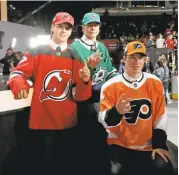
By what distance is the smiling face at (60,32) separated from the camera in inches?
68.4

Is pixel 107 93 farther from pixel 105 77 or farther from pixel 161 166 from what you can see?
pixel 161 166

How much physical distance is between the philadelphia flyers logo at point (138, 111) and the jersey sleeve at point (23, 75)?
0.51 m

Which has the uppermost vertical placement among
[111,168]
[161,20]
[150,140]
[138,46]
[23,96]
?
[161,20]

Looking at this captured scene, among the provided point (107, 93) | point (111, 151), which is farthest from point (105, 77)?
point (111, 151)

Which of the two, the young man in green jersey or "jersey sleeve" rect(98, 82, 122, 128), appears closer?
"jersey sleeve" rect(98, 82, 122, 128)

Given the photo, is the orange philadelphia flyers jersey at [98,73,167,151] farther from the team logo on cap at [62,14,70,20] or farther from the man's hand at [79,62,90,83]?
the team logo on cap at [62,14,70,20]

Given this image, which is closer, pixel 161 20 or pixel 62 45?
pixel 62 45

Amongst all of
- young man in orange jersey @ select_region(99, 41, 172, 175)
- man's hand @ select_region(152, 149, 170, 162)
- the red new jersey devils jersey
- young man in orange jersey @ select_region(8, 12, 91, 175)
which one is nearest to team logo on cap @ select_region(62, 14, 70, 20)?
young man in orange jersey @ select_region(8, 12, 91, 175)

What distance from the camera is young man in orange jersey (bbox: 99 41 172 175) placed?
5.51ft

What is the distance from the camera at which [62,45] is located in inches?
69.5

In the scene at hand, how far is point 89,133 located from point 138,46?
56cm

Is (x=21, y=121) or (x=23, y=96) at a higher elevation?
(x=23, y=96)

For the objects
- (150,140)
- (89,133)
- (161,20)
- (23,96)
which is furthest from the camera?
(161,20)

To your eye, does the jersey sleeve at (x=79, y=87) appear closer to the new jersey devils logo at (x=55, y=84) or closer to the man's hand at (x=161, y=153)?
the new jersey devils logo at (x=55, y=84)
